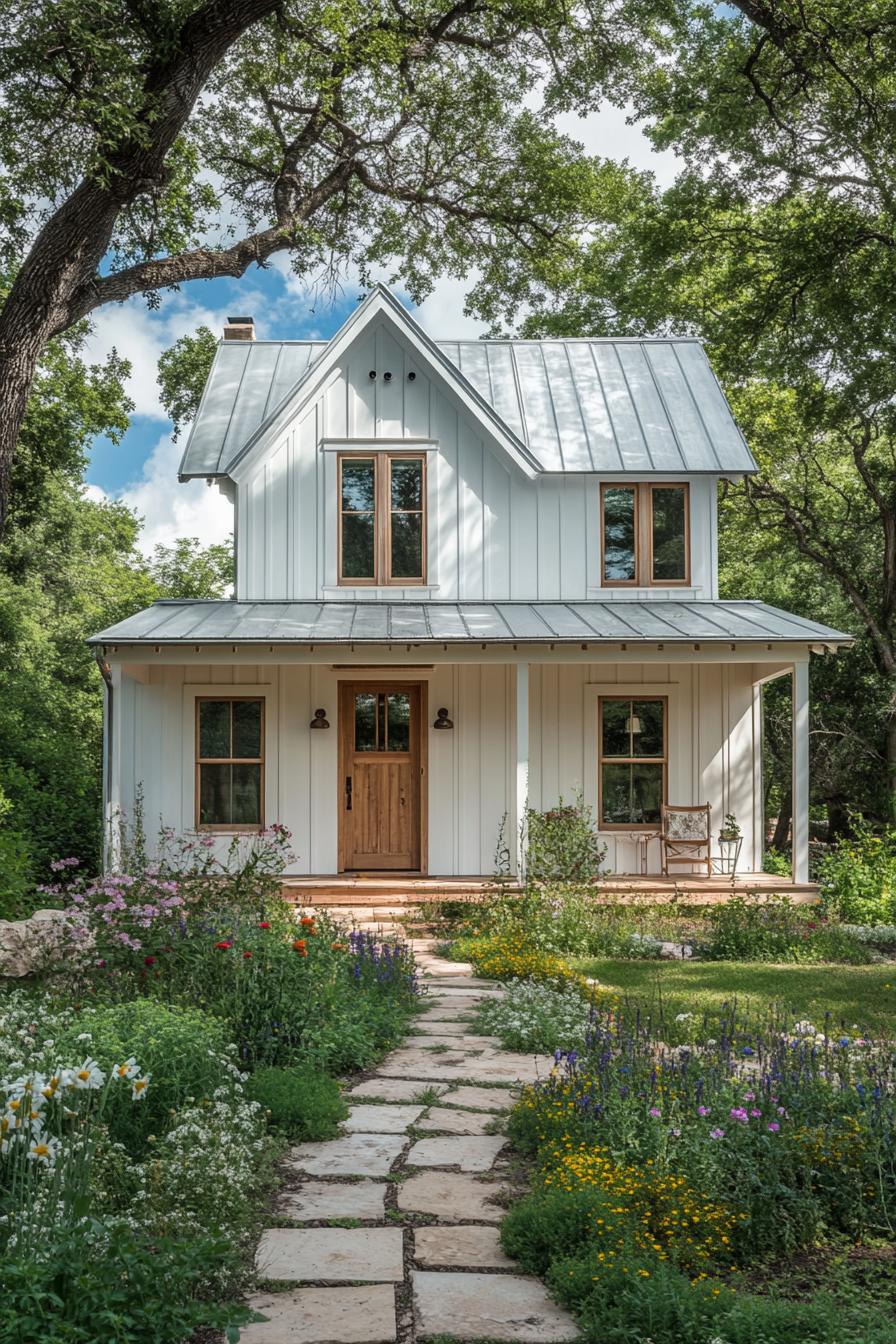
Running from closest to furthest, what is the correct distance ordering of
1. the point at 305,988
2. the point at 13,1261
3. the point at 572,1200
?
the point at 13,1261 < the point at 572,1200 < the point at 305,988

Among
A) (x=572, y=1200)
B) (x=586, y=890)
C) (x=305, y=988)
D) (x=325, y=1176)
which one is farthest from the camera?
(x=586, y=890)

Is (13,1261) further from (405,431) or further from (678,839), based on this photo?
Answer: (405,431)

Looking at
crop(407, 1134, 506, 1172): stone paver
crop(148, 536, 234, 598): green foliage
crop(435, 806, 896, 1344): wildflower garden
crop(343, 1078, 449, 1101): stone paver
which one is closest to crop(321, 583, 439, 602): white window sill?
crop(435, 806, 896, 1344): wildflower garden

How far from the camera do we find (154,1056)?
455cm

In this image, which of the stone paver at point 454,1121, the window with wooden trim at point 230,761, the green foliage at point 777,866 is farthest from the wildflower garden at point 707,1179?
the green foliage at point 777,866

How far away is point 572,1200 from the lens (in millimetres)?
3736

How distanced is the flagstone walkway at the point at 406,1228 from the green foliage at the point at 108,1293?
29 centimetres

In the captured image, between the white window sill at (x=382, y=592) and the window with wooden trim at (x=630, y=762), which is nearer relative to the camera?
the window with wooden trim at (x=630, y=762)

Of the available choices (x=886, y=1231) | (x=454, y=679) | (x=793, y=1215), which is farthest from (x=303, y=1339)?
(x=454, y=679)

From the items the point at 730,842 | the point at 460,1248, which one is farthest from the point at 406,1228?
the point at 730,842

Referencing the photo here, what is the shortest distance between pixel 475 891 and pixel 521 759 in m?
1.53

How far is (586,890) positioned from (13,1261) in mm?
8770

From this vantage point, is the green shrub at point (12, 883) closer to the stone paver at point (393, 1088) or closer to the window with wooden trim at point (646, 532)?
the stone paver at point (393, 1088)

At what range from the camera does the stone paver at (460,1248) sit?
3.69 m
